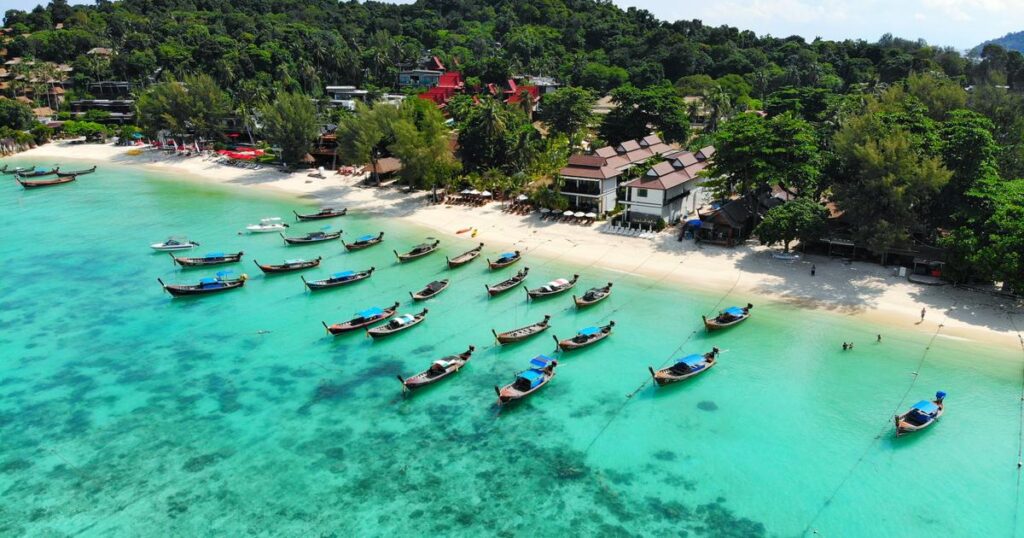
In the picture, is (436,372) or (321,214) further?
(321,214)

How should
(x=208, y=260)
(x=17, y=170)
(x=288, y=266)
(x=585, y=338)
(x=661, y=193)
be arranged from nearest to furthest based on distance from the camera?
(x=585, y=338)
(x=288, y=266)
(x=208, y=260)
(x=661, y=193)
(x=17, y=170)

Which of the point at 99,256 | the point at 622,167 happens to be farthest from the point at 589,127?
the point at 99,256

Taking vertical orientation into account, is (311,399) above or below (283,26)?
below

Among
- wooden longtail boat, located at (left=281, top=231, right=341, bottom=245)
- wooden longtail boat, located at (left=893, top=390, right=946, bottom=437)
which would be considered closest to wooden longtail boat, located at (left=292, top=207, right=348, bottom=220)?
wooden longtail boat, located at (left=281, top=231, right=341, bottom=245)

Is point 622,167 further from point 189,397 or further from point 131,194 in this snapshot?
point 131,194

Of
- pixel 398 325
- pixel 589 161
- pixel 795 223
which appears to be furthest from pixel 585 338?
pixel 589 161

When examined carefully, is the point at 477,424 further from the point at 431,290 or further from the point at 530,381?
the point at 431,290

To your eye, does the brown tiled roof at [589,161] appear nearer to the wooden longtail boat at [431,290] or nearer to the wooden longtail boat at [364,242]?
the wooden longtail boat at [364,242]

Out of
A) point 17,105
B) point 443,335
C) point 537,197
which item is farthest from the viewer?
point 17,105
